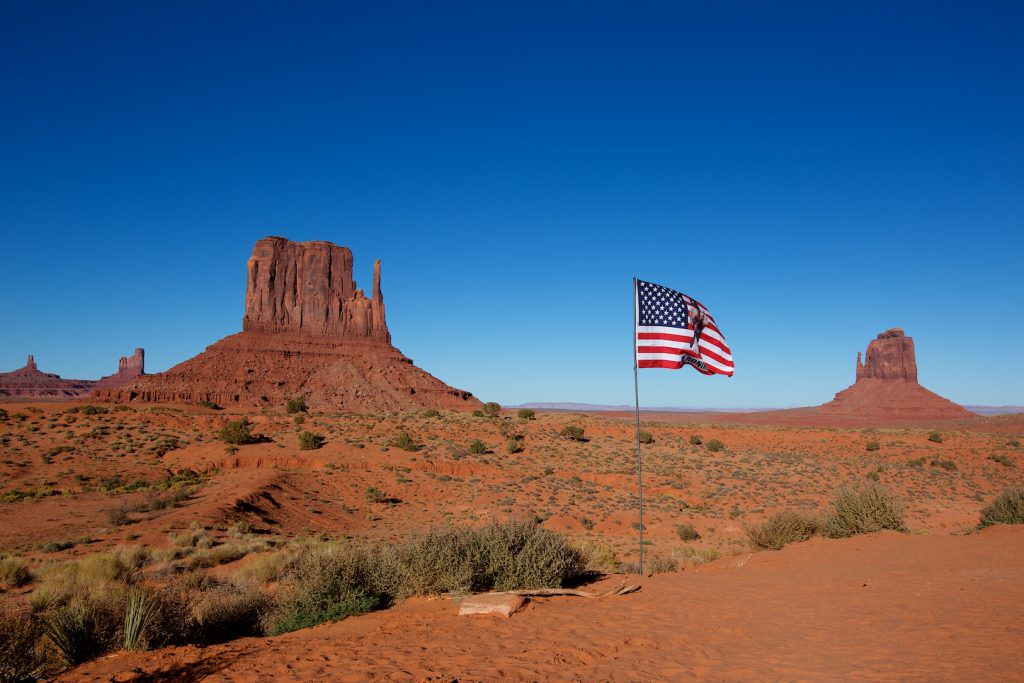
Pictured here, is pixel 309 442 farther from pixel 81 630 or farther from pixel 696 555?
pixel 81 630

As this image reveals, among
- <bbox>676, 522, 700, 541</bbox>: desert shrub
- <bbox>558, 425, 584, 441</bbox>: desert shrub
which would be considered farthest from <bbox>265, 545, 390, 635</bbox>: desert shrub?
<bbox>558, 425, 584, 441</bbox>: desert shrub

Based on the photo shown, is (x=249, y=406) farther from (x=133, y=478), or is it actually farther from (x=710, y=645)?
(x=710, y=645)

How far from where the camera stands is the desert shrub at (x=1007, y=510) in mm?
15992

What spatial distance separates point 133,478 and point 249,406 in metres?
39.4

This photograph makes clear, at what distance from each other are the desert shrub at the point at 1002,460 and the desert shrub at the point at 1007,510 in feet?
94.8

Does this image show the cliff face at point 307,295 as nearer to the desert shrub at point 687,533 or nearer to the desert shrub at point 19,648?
the desert shrub at point 687,533

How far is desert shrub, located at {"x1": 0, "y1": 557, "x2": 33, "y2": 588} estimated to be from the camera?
12336 mm

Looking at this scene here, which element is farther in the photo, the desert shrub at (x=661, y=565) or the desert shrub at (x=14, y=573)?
the desert shrub at (x=661, y=565)

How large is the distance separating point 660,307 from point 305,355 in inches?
2936

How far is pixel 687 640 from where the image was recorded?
275 inches

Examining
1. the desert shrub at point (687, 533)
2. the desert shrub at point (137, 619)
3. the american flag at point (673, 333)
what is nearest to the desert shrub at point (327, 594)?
the desert shrub at point (137, 619)

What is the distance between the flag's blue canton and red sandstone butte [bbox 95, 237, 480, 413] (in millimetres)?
59498

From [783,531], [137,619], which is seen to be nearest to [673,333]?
[783,531]

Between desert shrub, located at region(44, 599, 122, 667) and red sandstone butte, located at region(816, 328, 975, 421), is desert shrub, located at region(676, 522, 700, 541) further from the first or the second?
red sandstone butte, located at region(816, 328, 975, 421)
